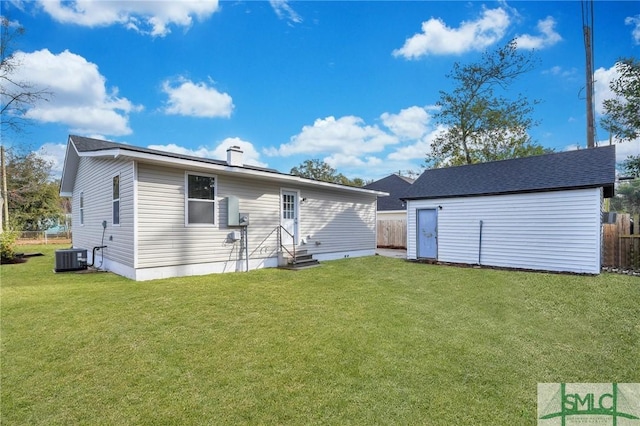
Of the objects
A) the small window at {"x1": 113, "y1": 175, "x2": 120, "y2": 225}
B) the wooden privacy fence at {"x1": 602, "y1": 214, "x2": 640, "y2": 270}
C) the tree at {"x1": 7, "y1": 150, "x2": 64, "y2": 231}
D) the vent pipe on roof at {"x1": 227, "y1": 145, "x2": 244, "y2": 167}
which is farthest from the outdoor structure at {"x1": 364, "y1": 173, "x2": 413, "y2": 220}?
the tree at {"x1": 7, "y1": 150, "x2": 64, "y2": 231}

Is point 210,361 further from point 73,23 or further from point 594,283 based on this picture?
point 73,23

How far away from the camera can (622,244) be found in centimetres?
935

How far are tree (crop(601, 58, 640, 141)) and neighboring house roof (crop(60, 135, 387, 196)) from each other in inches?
382

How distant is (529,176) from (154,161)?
11.0 meters

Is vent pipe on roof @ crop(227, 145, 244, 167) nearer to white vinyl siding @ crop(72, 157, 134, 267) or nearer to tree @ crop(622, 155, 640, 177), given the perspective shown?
white vinyl siding @ crop(72, 157, 134, 267)

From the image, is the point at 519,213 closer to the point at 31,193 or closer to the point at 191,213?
the point at 191,213

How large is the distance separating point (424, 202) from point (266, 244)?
20.7ft

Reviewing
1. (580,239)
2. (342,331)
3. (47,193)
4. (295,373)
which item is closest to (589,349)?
(342,331)

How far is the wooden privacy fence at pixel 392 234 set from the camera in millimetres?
17672

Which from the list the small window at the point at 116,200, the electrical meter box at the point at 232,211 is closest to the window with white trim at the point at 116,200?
the small window at the point at 116,200

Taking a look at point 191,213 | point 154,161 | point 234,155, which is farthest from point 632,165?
point 154,161

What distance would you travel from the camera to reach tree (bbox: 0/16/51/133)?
15.4 metres

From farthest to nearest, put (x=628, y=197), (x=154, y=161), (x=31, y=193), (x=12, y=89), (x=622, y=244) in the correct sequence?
(x=628, y=197)
(x=31, y=193)
(x=12, y=89)
(x=622, y=244)
(x=154, y=161)

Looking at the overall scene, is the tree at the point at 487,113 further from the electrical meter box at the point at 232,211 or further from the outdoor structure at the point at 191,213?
the electrical meter box at the point at 232,211
